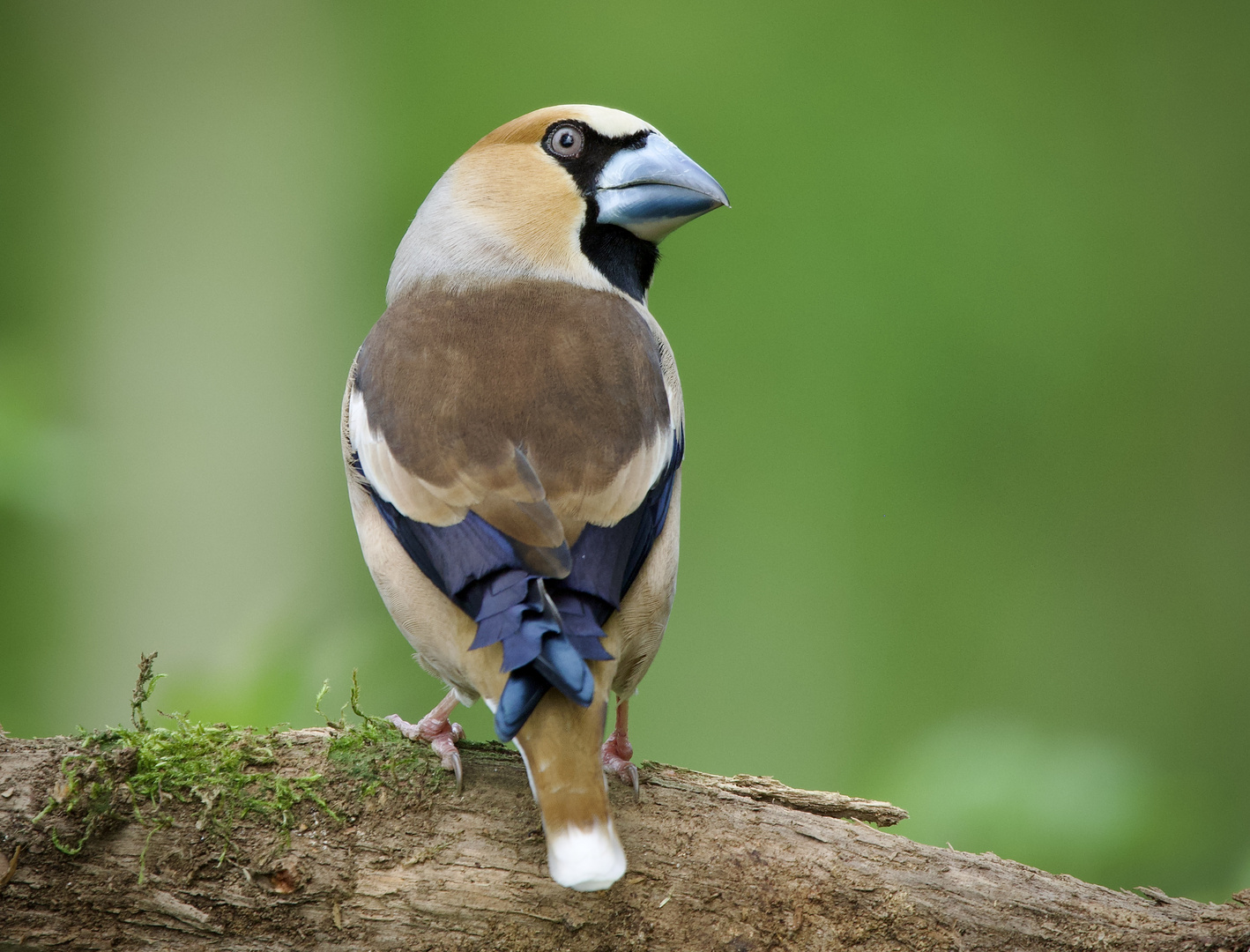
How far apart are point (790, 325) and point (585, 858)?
209 inches

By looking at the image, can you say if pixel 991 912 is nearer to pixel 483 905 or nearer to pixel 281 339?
pixel 483 905

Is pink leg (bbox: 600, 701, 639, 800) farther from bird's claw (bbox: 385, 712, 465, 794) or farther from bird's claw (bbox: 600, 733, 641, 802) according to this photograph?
bird's claw (bbox: 385, 712, 465, 794)

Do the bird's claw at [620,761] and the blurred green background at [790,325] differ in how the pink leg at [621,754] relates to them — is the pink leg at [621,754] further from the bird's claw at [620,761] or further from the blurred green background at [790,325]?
the blurred green background at [790,325]

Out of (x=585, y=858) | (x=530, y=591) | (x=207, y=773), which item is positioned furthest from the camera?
(x=207, y=773)

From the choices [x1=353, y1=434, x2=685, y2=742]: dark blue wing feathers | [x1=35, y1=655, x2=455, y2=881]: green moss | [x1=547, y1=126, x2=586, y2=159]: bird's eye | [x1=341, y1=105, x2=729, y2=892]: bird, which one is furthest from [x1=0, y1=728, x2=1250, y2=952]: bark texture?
[x1=547, y1=126, x2=586, y2=159]: bird's eye

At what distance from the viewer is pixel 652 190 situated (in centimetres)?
321

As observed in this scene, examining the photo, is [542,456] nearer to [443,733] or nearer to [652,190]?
[443,733]

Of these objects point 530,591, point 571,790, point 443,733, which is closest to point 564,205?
point 530,591

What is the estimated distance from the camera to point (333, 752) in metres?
2.38

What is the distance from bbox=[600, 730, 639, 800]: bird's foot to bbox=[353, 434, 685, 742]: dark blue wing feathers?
1.34 ft

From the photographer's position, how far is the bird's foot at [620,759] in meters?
2.51

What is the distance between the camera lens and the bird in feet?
6.91

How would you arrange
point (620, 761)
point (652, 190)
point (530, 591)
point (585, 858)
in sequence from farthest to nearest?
point (652, 190)
point (620, 761)
point (530, 591)
point (585, 858)

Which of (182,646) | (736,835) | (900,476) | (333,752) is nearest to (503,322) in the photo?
(333,752)
